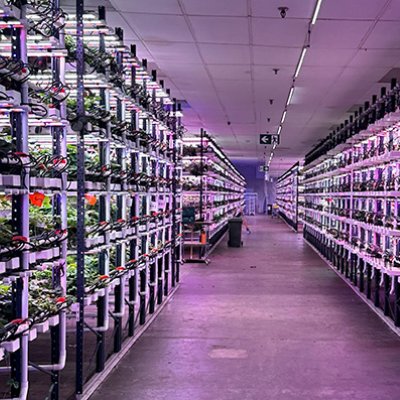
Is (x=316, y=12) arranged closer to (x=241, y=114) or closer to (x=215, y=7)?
(x=215, y=7)

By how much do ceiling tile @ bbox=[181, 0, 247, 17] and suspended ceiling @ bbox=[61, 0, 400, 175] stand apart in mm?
11

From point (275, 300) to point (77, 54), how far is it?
17.4 ft

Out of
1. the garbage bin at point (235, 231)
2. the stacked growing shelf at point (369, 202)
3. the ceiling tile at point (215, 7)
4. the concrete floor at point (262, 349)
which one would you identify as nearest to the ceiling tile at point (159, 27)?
the ceiling tile at point (215, 7)

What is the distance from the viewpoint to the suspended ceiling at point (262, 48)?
578 centimetres

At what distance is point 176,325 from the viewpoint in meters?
6.45

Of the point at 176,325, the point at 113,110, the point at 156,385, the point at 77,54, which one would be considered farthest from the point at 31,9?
the point at 176,325

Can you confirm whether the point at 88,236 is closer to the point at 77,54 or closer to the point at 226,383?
the point at 77,54

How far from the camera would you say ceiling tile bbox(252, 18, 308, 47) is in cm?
614

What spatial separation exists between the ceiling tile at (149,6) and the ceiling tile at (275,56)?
1786 mm

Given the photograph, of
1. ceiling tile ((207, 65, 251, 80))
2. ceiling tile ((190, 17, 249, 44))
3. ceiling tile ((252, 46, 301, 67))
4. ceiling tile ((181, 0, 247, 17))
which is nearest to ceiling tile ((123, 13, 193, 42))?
ceiling tile ((190, 17, 249, 44))

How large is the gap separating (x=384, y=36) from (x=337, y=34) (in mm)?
585

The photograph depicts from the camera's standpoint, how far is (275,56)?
25.3ft

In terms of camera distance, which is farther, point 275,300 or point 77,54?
point 275,300

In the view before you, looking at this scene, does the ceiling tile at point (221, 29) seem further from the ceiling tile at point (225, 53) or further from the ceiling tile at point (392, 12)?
the ceiling tile at point (392, 12)
